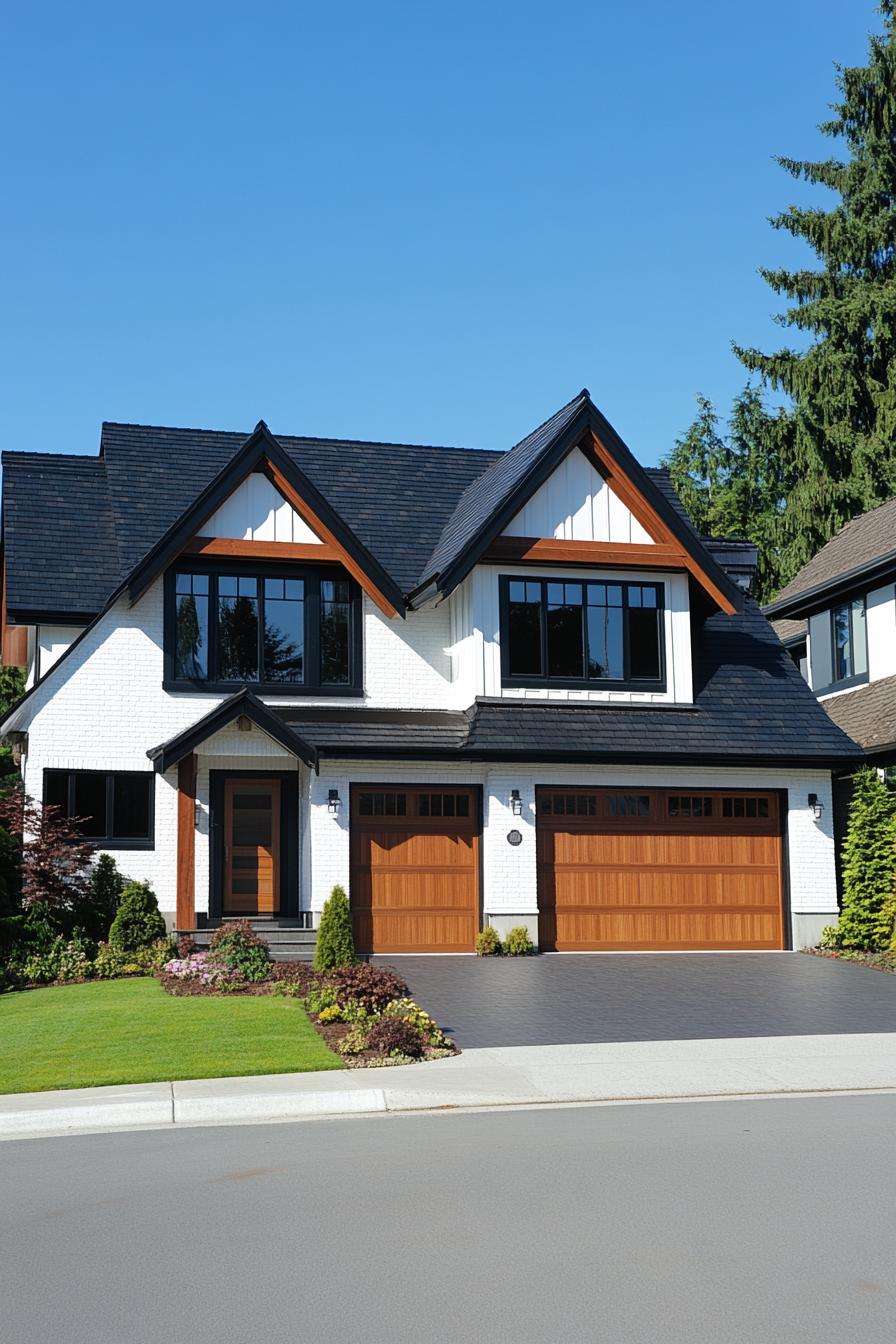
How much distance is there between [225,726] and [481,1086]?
1103 centimetres

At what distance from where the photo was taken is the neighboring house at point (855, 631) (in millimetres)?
25547

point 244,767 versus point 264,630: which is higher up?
point 264,630

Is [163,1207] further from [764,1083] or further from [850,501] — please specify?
[850,501]

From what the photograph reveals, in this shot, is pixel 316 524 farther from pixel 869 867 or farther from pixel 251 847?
pixel 869 867

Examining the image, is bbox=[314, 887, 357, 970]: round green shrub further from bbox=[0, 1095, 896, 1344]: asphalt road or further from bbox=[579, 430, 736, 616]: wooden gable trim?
bbox=[579, 430, 736, 616]: wooden gable trim

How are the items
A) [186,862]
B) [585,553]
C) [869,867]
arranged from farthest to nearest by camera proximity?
[585,553]
[869,867]
[186,862]

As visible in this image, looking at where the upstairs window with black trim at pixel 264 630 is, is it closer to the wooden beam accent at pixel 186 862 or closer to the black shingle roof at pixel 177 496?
the black shingle roof at pixel 177 496

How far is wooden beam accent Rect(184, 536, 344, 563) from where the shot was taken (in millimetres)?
23531

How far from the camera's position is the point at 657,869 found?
77.6ft

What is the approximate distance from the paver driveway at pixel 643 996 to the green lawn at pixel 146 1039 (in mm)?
1934

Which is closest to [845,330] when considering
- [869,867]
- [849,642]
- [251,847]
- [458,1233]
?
[849,642]

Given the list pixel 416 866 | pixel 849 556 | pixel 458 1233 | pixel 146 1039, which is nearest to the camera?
pixel 458 1233

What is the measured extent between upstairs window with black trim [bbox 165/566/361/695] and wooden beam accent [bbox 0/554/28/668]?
4757 mm

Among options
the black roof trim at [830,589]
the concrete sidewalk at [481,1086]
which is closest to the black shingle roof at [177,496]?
the black roof trim at [830,589]
